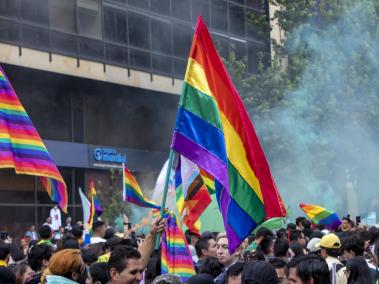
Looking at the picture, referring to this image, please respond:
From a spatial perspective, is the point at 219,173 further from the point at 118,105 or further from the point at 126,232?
the point at 118,105

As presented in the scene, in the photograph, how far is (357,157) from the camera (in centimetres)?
2711

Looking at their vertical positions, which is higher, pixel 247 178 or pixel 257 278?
pixel 247 178

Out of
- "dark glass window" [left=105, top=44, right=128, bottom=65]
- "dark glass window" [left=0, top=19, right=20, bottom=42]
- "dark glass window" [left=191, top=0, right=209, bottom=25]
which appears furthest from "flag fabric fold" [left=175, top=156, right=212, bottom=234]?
"dark glass window" [left=191, top=0, right=209, bottom=25]

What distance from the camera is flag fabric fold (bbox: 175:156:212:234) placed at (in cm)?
1109

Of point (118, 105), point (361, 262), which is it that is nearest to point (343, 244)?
point (361, 262)

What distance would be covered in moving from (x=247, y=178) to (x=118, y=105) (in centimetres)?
2105

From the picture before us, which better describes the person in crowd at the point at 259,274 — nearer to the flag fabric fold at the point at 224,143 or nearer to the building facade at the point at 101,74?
the flag fabric fold at the point at 224,143

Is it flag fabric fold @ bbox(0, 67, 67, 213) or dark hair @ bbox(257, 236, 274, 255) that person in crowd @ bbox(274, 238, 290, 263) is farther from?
flag fabric fold @ bbox(0, 67, 67, 213)

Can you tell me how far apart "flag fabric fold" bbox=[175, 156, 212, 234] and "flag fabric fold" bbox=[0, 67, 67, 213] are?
64.8 inches

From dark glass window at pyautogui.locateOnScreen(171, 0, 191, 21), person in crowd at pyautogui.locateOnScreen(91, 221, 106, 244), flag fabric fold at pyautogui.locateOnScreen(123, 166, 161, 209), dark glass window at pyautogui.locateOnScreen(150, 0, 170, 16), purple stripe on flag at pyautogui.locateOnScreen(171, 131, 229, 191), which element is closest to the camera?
purple stripe on flag at pyautogui.locateOnScreen(171, 131, 229, 191)

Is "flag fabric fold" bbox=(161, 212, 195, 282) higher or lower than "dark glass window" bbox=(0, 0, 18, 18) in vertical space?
lower

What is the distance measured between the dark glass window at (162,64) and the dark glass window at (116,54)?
1289mm

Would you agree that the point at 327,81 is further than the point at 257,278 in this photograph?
Yes

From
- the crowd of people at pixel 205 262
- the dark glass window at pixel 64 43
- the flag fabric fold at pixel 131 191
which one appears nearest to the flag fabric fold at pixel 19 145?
the crowd of people at pixel 205 262
